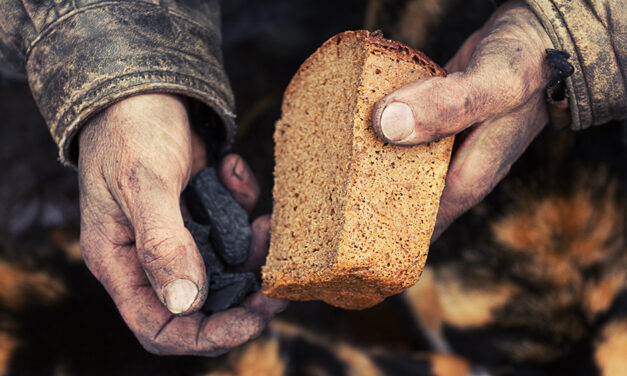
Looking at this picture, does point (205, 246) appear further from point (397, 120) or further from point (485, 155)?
point (485, 155)

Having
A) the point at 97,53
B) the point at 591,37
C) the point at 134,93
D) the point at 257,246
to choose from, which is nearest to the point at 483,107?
the point at 591,37

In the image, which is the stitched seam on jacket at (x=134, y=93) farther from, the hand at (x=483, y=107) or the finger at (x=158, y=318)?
the hand at (x=483, y=107)

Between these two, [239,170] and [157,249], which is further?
[239,170]

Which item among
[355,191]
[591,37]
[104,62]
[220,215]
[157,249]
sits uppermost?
[591,37]

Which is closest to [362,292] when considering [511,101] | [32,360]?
[511,101]

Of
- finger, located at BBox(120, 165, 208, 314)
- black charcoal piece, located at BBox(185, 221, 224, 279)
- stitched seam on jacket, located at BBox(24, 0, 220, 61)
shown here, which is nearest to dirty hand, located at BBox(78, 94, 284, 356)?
finger, located at BBox(120, 165, 208, 314)

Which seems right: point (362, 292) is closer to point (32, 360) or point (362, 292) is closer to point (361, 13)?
point (32, 360)

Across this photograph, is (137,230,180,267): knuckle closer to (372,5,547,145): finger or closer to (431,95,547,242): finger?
(372,5,547,145): finger
